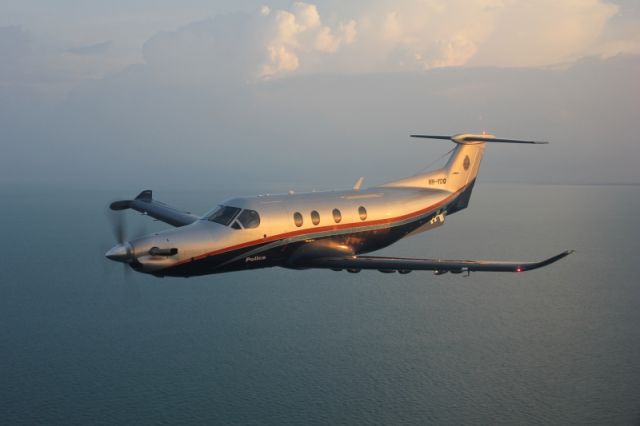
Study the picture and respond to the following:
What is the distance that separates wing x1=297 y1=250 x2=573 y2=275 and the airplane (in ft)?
0.16

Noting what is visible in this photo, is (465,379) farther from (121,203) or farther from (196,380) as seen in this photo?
(121,203)

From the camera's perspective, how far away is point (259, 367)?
588ft

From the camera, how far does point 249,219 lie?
3056 centimetres

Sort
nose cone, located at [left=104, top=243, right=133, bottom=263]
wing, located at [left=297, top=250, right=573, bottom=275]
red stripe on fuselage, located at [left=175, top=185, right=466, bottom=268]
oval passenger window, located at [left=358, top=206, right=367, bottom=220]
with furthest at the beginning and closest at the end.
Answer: oval passenger window, located at [left=358, top=206, right=367, bottom=220] < red stripe on fuselage, located at [left=175, top=185, right=466, bottom=268] < wing, located at [left=297, top=250, right=573, bottom=275] < nose cone, located at [left=104, top=243, right=133, bottom=263]

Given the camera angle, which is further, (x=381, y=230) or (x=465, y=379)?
(x=465, y=379)

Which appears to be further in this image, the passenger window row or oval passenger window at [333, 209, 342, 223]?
oval passenger window at [333, 209, 342, 223]

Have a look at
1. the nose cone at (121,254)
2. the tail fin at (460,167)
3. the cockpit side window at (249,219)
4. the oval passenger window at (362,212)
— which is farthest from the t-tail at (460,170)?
the nose cone at (121,254)

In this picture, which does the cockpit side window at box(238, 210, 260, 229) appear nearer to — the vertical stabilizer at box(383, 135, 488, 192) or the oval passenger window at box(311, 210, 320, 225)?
the oval passenger window at box(311, 210, 320, 225)

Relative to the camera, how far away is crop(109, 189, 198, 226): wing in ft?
131

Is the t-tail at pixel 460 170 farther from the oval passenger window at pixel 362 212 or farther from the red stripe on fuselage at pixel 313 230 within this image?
the oval passenger window at pixel 362 212

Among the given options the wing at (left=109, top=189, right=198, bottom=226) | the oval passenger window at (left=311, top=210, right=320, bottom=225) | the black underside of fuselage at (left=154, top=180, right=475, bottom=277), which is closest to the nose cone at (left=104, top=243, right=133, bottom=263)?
the black underside of fuselage at (left=154, top=180, right=475, bottom=277)

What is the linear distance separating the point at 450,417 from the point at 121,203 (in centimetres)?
14609

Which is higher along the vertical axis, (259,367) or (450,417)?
(259,367)

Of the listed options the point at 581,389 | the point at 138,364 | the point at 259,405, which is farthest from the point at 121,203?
the point at 581,389
